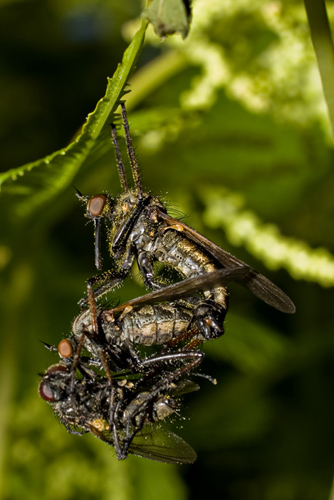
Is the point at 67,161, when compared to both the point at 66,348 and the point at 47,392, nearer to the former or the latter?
the point at 66,348

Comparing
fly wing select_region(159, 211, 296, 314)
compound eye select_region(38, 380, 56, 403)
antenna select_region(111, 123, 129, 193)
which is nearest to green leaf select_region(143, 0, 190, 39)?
antenna select_region(111, 123, 129, 193)

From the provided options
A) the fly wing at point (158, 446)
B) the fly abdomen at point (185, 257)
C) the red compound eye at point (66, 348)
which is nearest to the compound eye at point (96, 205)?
the fly abdomen at point (185, 257)

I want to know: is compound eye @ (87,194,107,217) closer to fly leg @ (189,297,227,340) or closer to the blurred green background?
the blurred green background

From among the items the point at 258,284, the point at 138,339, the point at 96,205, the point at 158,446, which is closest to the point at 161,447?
the point at 158,446

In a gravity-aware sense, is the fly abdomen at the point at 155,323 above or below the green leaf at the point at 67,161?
below

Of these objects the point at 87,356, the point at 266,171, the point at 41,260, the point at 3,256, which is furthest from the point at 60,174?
the point at 266,171

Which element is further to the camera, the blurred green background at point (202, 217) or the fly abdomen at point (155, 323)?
the blurred green background at point (202, 217)

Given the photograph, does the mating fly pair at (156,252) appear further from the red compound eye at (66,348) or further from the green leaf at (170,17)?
the green leaf at (170,17)

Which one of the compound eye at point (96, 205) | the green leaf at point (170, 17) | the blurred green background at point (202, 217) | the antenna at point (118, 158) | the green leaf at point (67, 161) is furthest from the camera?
the blurred green background at point (202, 217)
